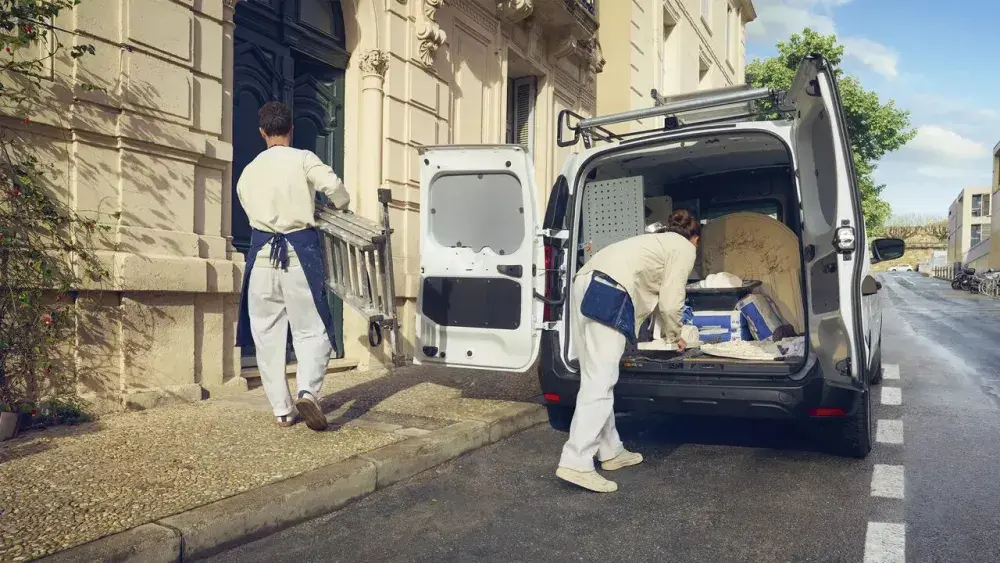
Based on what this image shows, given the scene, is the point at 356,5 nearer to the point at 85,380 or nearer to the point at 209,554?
the point at 85,380

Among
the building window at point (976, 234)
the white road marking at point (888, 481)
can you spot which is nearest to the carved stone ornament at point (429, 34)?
the white road marking at point (888, 481)

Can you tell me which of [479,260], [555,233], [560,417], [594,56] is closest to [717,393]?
[560,417]

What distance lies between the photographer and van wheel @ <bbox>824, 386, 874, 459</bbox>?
14.3ft

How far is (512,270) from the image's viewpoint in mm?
5023

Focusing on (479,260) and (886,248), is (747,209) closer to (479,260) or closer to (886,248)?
(886,248)

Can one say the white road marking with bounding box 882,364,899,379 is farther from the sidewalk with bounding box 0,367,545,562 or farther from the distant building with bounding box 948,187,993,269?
the distant building with bounding box 948,187,993,269

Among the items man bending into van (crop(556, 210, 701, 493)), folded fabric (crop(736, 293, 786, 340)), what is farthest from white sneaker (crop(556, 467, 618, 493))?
folded fabric (crop(736, 293, 786, 340))

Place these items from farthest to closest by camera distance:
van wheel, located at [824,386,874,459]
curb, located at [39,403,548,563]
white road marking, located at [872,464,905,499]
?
van wheel, located at [824,386,874,459] → white road marking, located at [872,464,905,499] → curb, located at [39,403,548,563]

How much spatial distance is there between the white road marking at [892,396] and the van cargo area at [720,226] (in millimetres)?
1163

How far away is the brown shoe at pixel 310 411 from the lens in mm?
4562

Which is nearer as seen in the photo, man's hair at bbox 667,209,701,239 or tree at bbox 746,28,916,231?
man's hair at bbox 667,209,701,239

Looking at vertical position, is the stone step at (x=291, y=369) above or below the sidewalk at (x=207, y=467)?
above

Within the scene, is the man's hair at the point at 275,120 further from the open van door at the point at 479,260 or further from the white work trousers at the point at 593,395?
the white work trousers at the point at 593,395

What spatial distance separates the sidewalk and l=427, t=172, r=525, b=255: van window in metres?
1.22
